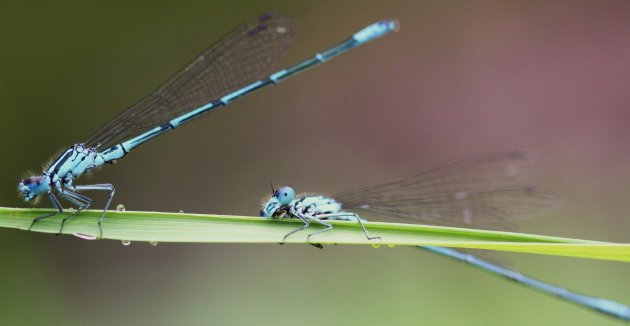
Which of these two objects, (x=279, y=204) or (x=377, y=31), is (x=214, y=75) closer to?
(x=377, y=31)

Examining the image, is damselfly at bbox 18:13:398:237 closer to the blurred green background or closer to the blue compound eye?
the blue compound eye

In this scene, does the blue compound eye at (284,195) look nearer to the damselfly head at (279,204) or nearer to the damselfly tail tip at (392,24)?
the damselfly head at (279,204)

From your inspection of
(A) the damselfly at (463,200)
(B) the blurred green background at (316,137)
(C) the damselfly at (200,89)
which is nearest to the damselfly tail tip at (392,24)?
Result: (C) the damselfly at (200,89)

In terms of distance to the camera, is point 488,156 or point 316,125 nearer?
point 488,156

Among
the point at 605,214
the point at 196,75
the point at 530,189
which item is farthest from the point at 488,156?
the point at 605,214

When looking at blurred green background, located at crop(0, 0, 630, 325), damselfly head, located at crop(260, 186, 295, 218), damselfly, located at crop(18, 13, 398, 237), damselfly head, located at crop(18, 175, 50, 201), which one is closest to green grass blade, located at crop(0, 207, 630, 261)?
damselfly head, located at crop(260, 186, 295, 218)

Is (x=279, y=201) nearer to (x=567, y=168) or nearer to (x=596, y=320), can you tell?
→ (x=596, y=320)
